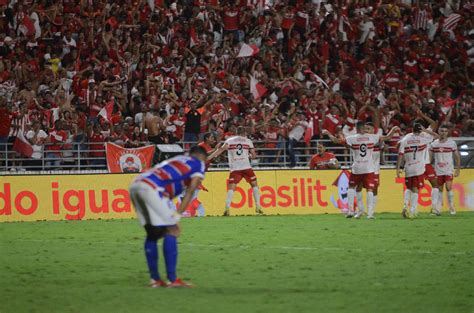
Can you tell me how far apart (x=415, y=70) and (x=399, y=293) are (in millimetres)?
25556

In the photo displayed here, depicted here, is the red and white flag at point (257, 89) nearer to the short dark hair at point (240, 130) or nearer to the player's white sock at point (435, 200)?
the short dark hair at point (240, 130)

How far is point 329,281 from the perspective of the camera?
13.5m

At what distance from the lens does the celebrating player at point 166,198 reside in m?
12.5

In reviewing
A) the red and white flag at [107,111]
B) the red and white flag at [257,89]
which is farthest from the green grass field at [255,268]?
the red and white flag at [257,89]

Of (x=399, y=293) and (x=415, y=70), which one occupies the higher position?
(x=415, y=70)

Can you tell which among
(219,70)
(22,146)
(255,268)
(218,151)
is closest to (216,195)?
(218,151)

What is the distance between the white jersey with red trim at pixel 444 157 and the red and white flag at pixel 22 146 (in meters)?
11.2

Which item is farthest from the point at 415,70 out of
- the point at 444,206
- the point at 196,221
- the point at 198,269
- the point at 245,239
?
the point at 198,269

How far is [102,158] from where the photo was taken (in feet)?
92.0

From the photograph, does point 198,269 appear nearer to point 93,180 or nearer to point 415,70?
point 93,180

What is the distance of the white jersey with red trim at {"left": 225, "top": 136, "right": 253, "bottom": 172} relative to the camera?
27.9 metres

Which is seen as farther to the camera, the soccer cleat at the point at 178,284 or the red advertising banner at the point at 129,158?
the red advertising banner at the point at 129,158

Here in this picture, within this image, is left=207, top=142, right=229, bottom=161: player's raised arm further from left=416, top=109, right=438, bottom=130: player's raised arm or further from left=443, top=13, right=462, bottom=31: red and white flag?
left=443, top=13, right=462, bottom=31: red and white flag

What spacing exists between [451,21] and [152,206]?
28.7 meters
